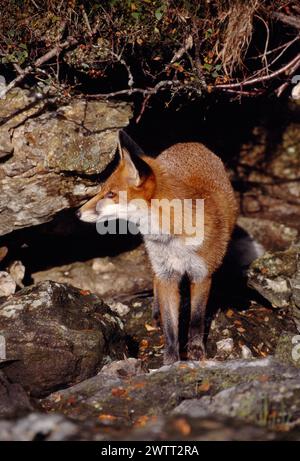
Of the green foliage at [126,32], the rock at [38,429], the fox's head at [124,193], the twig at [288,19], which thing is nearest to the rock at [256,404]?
the rock at [38,429]

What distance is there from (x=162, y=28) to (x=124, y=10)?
16.7 inches

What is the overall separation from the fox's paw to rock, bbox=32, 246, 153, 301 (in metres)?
1.61

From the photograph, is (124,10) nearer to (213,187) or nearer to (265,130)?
(213,187)

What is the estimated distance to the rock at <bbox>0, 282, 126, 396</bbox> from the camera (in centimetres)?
503

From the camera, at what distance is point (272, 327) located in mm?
6547

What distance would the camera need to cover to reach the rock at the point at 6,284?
21.0ft

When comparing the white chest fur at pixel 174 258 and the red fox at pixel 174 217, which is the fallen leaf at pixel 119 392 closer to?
the red fox at pixel 174 217

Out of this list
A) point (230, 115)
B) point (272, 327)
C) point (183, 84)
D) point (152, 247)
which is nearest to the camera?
point (152, 247)

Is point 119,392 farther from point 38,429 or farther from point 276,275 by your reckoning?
point 276,275

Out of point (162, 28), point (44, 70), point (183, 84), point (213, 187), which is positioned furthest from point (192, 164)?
point (44, 70)

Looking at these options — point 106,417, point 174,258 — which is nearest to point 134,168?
point 174,258

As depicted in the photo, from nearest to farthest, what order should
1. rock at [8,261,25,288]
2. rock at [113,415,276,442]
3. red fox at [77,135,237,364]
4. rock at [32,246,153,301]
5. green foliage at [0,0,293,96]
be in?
rock at [113,415,276,442] < red fox at [77,135,237,364] < green foliage at [0,0,293,96] < rock at [8,261,25,288] < rock at [32,246,153,301]

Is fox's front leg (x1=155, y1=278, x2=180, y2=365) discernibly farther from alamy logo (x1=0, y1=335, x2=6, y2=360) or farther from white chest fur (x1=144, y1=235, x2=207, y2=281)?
alamy logo (x1=0, y1=335, x2=6, y2=360)

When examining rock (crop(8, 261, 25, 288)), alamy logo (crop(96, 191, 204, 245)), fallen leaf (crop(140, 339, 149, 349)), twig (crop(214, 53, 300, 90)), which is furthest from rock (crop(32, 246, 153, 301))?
twig (crop(214, 53, 300, 90))
